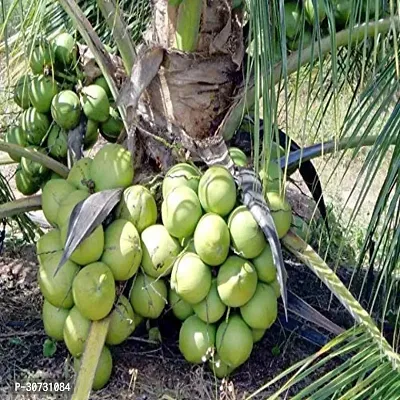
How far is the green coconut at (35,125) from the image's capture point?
2059mm

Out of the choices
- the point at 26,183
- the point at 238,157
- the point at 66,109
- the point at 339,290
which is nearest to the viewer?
the point at 339,290

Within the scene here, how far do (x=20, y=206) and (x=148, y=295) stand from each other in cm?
38

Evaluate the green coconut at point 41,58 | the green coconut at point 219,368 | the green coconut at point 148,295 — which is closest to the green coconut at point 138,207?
the green coconut at point 148,295

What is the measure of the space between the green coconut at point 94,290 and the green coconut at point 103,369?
4.1 inches

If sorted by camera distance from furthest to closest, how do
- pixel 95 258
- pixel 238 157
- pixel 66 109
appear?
pixel 66 109 → pixel 238 157 → pixel 95 258

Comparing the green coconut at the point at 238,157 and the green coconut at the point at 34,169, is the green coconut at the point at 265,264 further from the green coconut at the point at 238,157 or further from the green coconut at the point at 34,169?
the green coconut at the point at 34,169

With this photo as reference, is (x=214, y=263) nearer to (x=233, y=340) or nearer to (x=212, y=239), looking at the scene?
(x=212, y=239)

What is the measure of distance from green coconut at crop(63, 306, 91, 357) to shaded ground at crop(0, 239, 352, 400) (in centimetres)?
12

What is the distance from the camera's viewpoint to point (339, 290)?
5.45 ft

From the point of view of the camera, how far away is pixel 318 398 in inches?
47.3

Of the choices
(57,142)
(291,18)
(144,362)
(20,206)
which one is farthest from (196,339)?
(291,18)

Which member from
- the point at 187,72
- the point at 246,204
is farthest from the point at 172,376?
the point at 187,72

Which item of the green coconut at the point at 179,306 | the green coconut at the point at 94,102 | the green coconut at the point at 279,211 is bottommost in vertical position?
the green coconut at the point at 179,306

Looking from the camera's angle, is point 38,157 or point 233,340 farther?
point 38,157
